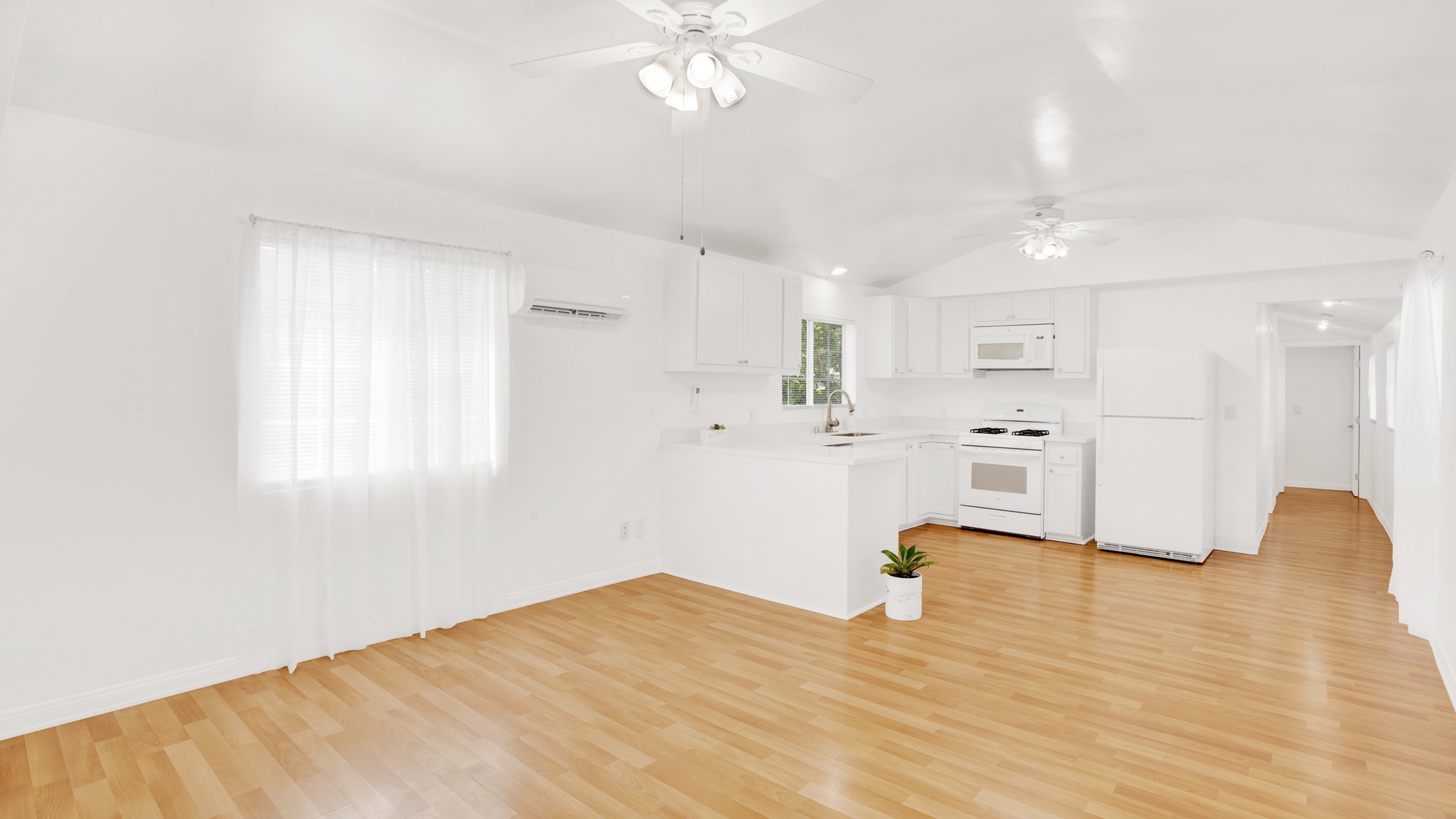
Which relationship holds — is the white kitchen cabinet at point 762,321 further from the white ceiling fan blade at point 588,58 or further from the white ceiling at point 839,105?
the white ceiling fan blade at point 588,58

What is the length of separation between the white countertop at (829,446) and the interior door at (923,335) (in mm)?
655

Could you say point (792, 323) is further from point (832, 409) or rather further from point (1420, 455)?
point (1420, 455)

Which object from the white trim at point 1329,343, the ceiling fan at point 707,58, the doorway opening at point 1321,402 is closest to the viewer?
the ceiling fan at point 707,58

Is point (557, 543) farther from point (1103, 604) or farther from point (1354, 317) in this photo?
point (1354, 317)

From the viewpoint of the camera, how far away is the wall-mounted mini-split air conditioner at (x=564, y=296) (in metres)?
4.02

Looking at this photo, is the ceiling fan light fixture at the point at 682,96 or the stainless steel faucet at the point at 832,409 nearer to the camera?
the ceiling fan light fixture at the point at 682,96

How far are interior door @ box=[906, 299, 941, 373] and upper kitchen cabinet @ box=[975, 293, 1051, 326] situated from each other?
414 mm

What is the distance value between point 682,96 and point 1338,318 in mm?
7875

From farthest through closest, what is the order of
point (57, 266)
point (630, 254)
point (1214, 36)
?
1. point (630, 254)
2. point (57, 266)
3. point (1214, 36)

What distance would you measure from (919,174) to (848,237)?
1.24 meters

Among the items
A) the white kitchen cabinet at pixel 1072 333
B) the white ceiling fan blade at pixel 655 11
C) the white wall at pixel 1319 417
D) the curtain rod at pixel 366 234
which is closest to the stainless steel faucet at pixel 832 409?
the white kitchen cabinet at pixel 1072 333

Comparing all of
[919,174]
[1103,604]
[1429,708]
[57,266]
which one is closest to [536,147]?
[57,266]

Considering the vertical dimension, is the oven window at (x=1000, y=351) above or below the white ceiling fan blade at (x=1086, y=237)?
below

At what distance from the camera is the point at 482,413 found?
3.96m
